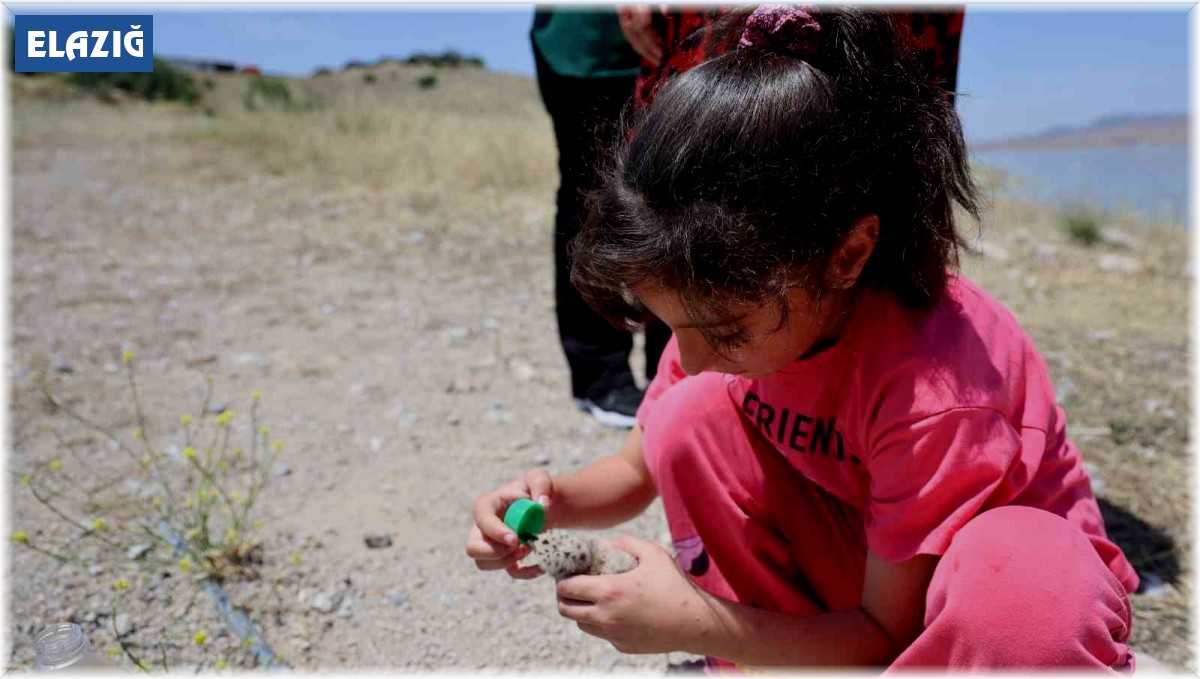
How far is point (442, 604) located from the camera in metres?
1.66

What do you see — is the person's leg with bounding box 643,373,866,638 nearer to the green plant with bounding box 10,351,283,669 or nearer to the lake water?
the lake water

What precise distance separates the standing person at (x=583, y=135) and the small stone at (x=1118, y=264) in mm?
2713

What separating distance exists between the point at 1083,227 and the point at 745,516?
4417 millimetres

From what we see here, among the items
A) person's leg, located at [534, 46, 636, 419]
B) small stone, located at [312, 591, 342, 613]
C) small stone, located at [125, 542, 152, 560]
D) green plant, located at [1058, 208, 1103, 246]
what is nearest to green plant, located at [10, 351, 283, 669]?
small stone, located at [125, 542, 152, 560]

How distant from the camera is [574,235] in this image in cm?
200

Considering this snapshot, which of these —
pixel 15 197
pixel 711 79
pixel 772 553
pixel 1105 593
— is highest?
pixel 711 79

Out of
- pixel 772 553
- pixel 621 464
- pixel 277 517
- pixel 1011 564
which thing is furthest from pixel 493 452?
pixel 1011 564

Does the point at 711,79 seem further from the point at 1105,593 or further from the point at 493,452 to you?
the point at 493,452

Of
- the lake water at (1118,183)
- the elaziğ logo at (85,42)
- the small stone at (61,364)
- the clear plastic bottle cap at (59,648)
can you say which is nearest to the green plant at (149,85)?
the lake water at (1118,183)

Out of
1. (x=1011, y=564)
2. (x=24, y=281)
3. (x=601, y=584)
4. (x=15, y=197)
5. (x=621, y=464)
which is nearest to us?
(x=1011, y=564)

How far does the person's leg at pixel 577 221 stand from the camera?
2152 mm

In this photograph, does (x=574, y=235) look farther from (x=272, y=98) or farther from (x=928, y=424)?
(x=272, y=98)

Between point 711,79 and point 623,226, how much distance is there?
0.19 meters

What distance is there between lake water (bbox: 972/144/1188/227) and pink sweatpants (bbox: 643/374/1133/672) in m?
0.53
